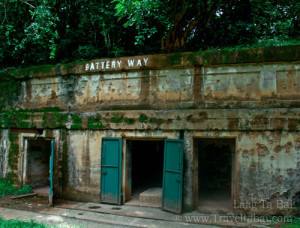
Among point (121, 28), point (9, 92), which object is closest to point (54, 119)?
point (9, 92)

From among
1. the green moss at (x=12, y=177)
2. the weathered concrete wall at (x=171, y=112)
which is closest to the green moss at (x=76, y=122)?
the weathered concrete wall at (x=171, y=112)

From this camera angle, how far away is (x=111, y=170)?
733cm

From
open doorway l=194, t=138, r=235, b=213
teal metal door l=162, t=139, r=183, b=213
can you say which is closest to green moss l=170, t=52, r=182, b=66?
teal metal door l=162, t=139, r=183, b=213

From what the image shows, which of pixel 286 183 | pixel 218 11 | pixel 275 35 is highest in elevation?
pixel 218 11

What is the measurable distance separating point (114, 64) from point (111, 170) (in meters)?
3.15

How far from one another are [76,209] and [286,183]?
216 inches

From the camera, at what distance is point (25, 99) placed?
8.77m

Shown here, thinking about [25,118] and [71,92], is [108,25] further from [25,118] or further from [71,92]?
[25,118]

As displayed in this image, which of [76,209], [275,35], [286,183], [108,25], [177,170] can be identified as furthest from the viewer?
[108,25]

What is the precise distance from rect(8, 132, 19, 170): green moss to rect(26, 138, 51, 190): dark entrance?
38cm

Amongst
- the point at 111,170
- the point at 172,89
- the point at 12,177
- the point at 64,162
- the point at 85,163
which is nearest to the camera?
the point at 172,89

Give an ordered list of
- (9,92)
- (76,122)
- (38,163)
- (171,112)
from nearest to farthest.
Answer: (171,112)
(76,122)
(9,92)
(38,163)

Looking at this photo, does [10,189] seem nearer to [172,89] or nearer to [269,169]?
[172,89]

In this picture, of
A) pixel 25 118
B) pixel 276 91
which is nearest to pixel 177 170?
pixel 276 91
